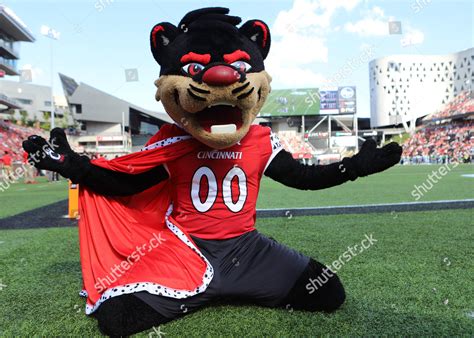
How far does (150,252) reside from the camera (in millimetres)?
2230

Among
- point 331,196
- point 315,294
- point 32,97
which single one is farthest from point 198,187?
point 32,97

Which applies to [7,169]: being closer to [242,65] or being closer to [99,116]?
[242,65]

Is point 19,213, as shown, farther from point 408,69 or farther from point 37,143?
point 408,69

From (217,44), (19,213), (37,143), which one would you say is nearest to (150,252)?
(37,143)

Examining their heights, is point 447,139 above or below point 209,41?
above

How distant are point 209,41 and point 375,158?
1092mm

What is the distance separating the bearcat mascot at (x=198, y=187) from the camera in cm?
204

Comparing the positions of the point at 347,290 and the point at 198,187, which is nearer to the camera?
the point at 198,187

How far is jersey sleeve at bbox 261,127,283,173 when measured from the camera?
240cm

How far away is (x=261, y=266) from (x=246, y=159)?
24.0 inches

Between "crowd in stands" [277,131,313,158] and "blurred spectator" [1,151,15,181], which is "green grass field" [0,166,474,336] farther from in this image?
"crowd in stands" [277,131,313,158]

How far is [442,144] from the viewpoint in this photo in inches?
1693

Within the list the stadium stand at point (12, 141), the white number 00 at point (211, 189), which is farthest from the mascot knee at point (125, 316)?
the stadium stand at point (12, 141)

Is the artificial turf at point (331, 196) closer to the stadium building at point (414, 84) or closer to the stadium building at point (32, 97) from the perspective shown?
the stadium building at point (32, 97)
